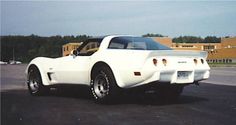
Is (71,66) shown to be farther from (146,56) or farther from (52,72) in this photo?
(146,56)

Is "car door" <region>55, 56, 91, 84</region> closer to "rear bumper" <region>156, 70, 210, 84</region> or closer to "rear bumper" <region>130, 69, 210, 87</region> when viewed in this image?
"rear bumper" <region>130, 69, 210, 87</region>

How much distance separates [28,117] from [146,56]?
219 centimetres

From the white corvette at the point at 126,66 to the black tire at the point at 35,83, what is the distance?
0.46 metres

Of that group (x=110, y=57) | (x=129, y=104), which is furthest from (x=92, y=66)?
(x=129, y=104)

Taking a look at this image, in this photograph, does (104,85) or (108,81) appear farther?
(104,85)

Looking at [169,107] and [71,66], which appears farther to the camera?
[71,66]

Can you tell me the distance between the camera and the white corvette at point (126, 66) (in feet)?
21.0

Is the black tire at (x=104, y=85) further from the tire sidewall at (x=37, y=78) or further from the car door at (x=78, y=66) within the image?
the tire sidewall at (x=37, y=78)

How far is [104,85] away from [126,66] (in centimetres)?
65

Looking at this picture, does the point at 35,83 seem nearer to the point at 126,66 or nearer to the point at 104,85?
the point at 104,85

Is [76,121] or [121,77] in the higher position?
[121,77]

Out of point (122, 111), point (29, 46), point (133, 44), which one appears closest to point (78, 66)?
point (133, 44)

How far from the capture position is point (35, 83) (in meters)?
8.70

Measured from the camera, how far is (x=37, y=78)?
864cm
